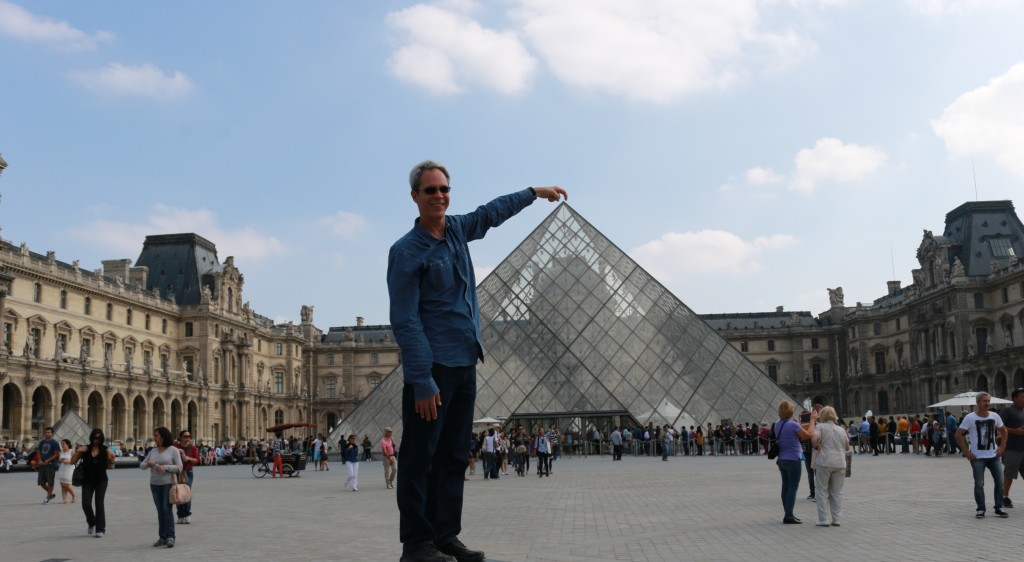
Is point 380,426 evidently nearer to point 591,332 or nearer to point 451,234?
point 591,332

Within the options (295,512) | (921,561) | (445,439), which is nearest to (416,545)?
(445,439)

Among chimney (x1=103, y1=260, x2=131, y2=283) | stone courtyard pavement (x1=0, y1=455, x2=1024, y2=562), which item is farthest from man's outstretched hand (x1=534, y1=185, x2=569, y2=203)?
chimney (x1=103, y1=260, x2=131, y2=283)

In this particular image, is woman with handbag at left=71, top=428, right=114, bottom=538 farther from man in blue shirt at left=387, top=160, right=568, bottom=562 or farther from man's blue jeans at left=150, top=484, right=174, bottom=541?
man in blue shirt at left=387, top=160, right=568, bottom=562

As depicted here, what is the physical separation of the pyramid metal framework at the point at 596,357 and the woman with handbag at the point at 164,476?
20.5 m

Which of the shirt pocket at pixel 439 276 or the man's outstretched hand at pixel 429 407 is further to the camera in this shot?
the shirt pocket at pixel 439 276

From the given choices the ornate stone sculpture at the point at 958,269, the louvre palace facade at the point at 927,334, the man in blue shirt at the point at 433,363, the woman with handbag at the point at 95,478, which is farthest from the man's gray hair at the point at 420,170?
the ornate stone sculpture at the point at 958,269

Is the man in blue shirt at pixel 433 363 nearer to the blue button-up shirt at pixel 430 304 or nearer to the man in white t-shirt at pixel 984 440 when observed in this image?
the blue button-up shirt at pixel 430 304

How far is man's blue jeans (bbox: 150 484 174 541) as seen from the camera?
27.5ft

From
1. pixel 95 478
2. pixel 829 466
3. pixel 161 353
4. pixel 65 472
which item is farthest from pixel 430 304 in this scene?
pixel 161 353

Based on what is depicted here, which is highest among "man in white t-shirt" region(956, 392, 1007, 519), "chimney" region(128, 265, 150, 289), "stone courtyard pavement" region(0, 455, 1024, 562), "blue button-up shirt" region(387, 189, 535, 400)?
"chimney" region(128, 265, 150, 289)

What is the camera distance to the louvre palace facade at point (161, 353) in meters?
48.7

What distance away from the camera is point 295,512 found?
1193 cm

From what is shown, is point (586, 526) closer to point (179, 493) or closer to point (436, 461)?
point (179, 493)

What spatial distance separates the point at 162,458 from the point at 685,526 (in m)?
4.90
